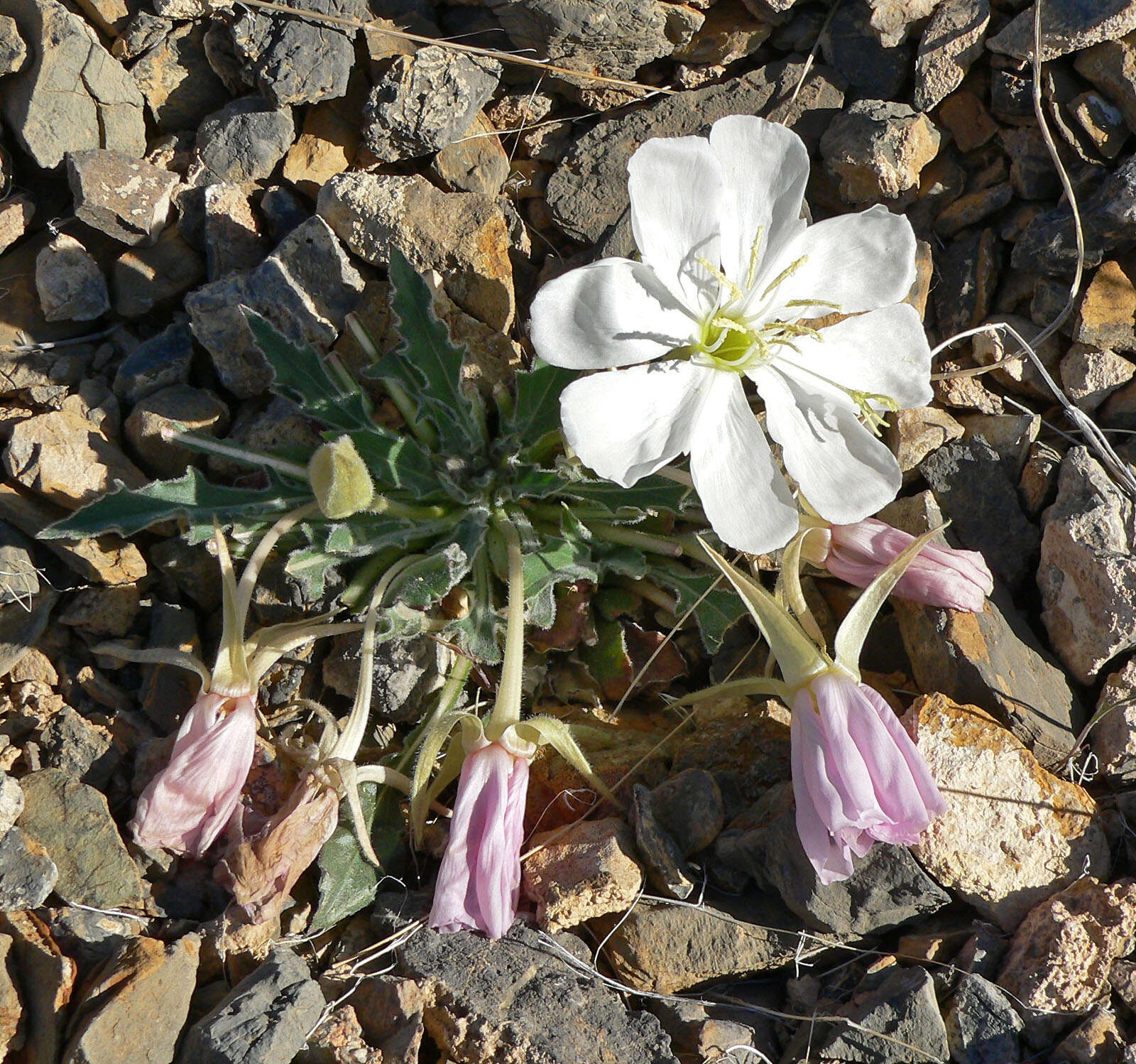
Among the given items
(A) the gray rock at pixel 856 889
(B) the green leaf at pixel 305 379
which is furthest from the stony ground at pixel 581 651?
(B) the green leaf at pixel 305 379

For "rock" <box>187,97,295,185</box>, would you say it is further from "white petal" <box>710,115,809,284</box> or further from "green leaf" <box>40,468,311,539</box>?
"white petal" <box>710,115,809,284</box>

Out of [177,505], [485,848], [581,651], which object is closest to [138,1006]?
[485,848]

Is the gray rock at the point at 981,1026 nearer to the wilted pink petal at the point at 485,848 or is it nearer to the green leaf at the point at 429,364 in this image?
the wilted pink petal at the point at 485,848

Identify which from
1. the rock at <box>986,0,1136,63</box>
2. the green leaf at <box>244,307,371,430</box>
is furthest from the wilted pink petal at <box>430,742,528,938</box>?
the rock at <box>986,0,1136,63</box>

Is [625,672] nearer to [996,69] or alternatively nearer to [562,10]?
[562,10]

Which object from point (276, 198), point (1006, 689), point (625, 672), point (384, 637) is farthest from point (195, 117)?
point (1006, 689)

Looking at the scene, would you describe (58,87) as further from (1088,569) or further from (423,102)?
(1088,569)
